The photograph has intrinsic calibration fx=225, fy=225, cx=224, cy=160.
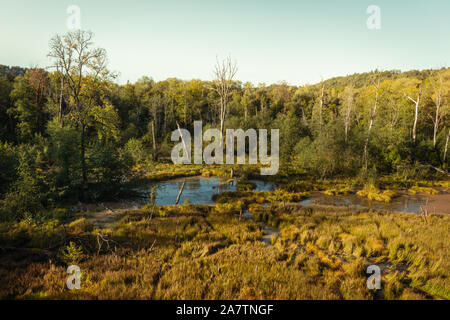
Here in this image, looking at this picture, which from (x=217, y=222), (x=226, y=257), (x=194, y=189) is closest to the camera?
(x=226, y=257)

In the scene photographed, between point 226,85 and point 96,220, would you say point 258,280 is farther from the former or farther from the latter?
point 226,85

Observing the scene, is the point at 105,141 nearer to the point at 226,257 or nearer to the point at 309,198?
the point at 226,257

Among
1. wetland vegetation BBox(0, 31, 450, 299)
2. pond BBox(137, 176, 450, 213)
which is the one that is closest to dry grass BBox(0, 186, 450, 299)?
wetland vegetation BBox(0, 31, 450, 299)

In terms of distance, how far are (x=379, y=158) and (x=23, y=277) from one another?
33.7 metres

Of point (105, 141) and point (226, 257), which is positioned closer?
point (226, 257)

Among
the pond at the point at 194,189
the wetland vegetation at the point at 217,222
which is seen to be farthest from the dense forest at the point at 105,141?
the pond at the point at 194,189

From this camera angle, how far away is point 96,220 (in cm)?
1212

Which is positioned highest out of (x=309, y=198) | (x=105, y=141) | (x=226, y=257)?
(x=105, y=141)

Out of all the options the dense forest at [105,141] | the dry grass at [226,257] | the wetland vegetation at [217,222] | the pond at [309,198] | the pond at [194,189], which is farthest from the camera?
the pond at [194,189]

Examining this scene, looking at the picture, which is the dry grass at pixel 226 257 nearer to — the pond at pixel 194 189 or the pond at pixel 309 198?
the pond at pixel 309 198

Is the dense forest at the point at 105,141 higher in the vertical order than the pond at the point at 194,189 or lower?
higher

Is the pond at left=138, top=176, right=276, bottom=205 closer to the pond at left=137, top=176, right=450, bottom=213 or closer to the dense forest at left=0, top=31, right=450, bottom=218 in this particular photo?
the pond at left=137, top=176, right=450, bottom=213

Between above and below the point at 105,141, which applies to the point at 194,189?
below

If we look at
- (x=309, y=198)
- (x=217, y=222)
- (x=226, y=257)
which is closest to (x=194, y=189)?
(x=217, y=222)
